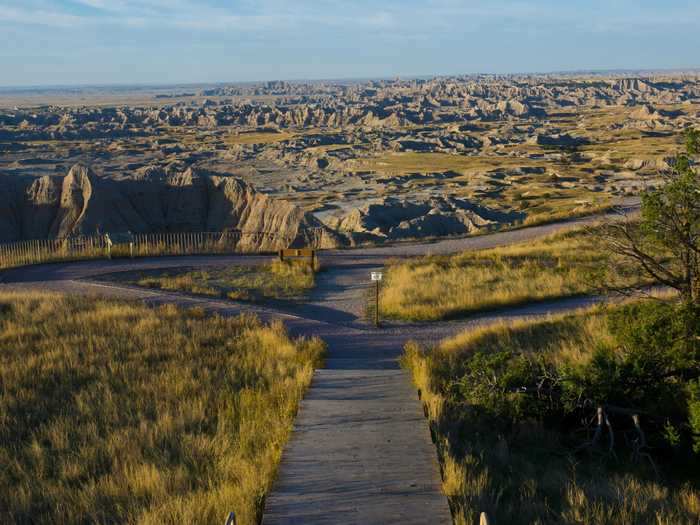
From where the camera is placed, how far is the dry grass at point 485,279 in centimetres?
1666

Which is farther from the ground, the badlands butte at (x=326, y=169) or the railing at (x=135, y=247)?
the badlands butte at (x=326, y=169)

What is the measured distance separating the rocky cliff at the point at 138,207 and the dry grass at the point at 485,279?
14.8 metres

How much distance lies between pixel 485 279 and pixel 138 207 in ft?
90.9

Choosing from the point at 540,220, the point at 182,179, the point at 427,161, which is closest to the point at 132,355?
the point at 540,220

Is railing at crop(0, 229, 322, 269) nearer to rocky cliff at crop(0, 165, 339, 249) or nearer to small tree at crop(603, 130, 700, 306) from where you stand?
rocky cliff at crop(0, 165, 339, 249)

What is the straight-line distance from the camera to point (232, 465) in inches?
285

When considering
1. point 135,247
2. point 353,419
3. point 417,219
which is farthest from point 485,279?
point 417,219

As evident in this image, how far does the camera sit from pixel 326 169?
85.5 metres

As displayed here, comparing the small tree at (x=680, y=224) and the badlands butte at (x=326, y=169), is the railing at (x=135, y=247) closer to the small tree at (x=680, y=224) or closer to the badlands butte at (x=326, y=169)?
the badlands butte at (x=326, y=169)

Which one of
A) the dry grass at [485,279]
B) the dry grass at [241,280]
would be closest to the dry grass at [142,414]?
the dry grass at [241,280]

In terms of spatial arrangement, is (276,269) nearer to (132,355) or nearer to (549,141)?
(132,355)

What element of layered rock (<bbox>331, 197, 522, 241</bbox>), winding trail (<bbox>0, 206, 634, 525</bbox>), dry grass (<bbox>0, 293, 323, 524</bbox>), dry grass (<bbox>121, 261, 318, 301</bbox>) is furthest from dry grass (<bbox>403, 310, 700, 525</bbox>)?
layered rock (<bbox>331, 197, 522, 241</bbox>)

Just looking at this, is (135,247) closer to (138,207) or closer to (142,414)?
(138,207)

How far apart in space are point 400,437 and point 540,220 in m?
26.9
